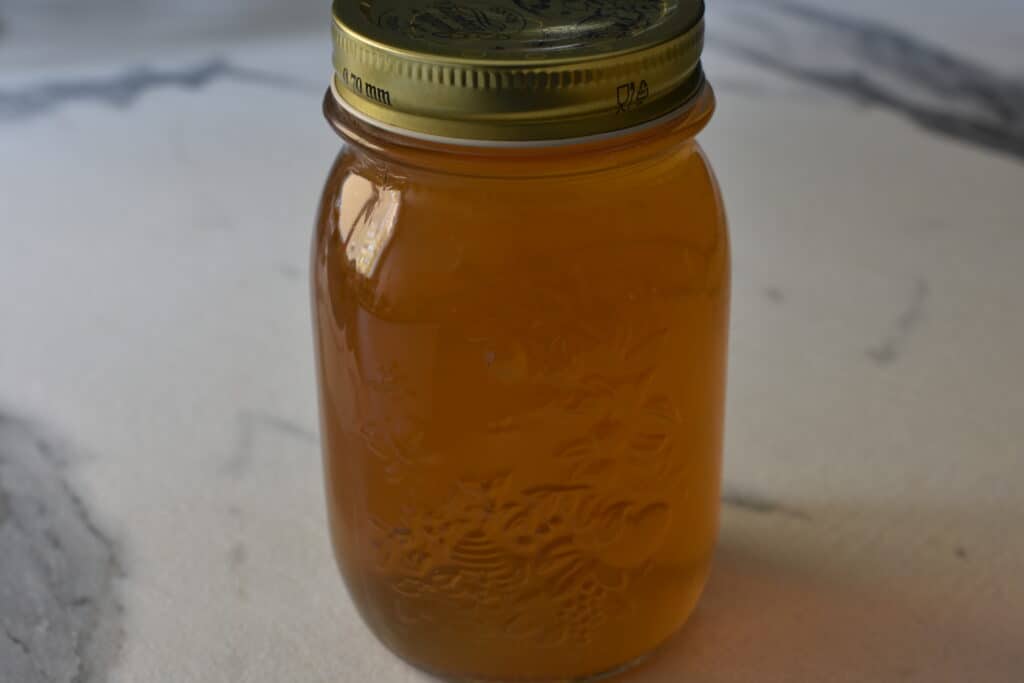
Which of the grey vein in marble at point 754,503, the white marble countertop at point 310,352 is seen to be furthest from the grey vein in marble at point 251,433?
the grey vein in marble at point 754,503

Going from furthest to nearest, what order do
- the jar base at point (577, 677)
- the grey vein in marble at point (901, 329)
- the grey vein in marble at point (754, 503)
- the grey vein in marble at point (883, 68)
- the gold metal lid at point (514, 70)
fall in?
the grey vein in marble at point (883, 68) < the grey vein in marble at point (901, 329) < the grey vein in marble at point (754, 503) < the jar base at point (577, 677) < the gold metal lid at point (514, 70)

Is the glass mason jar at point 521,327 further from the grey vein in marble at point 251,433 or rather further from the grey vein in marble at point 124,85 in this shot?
the grey vein in marble at point 124,85

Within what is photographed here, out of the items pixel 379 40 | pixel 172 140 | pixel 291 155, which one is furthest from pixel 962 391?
pixel 172 140

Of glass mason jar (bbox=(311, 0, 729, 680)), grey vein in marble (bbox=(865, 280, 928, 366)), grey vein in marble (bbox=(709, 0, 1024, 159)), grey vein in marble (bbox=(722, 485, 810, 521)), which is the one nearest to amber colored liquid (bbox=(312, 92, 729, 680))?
glass mason jar (bbox=(311, 0, 729, 680))

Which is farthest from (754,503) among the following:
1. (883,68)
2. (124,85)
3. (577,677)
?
(124,85)

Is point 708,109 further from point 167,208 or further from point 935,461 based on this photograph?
point 167,208

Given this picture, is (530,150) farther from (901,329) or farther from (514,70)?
(901,329)

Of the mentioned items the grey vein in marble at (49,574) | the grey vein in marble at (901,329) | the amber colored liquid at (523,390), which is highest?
the amber colored liquid at (523,390)
